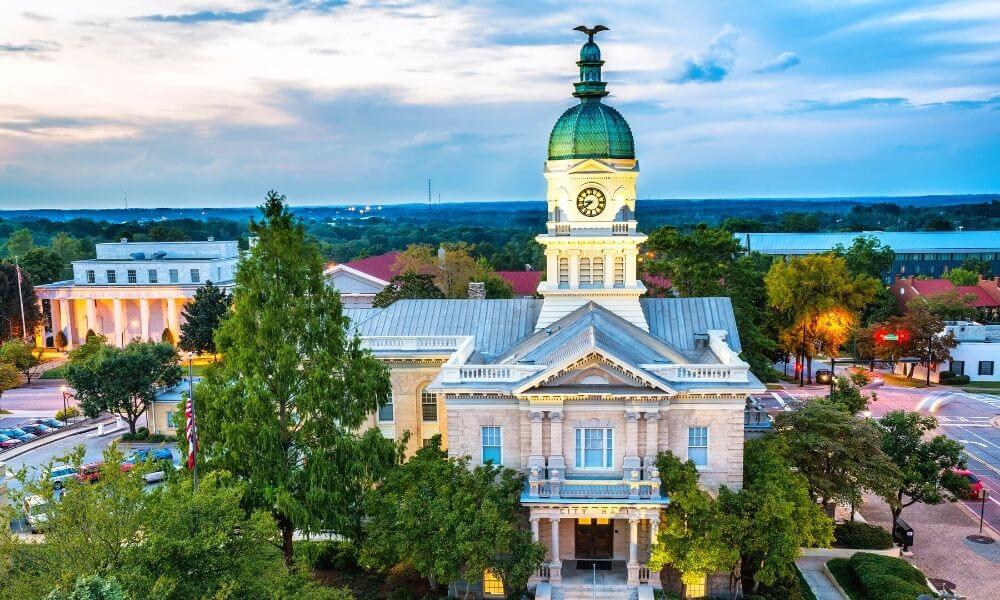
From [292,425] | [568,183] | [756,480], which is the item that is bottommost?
[756,480]

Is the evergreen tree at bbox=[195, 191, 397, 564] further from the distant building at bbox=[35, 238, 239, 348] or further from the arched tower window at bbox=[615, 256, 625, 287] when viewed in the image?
the distant building at bbox=[35, 238, 239, 348]

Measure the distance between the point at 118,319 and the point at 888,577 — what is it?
88556 millimetres

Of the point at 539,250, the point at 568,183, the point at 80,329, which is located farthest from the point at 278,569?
the point at 539,250

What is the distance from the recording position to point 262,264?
30.3 m

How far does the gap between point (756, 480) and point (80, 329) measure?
89870 mm

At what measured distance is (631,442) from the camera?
110 ft

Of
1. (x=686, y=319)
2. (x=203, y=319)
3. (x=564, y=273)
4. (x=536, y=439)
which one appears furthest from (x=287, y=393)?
(x=203, y=319)

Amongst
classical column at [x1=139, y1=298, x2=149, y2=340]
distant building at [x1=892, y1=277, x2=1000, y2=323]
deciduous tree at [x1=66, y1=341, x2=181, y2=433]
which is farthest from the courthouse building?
distant building at [x1=892, y1=277, x2=1000, y2=323]

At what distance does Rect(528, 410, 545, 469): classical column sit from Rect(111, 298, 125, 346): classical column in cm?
7430

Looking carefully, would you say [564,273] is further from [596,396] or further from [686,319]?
[596,396]

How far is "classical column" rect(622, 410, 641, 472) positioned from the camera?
3344 cm

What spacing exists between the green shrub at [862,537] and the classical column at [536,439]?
632 inches

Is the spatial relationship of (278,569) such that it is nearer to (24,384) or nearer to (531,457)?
(531,457)

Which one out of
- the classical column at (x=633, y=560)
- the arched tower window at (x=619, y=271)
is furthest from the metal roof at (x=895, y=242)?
the classical column at (x=633, y=560)
